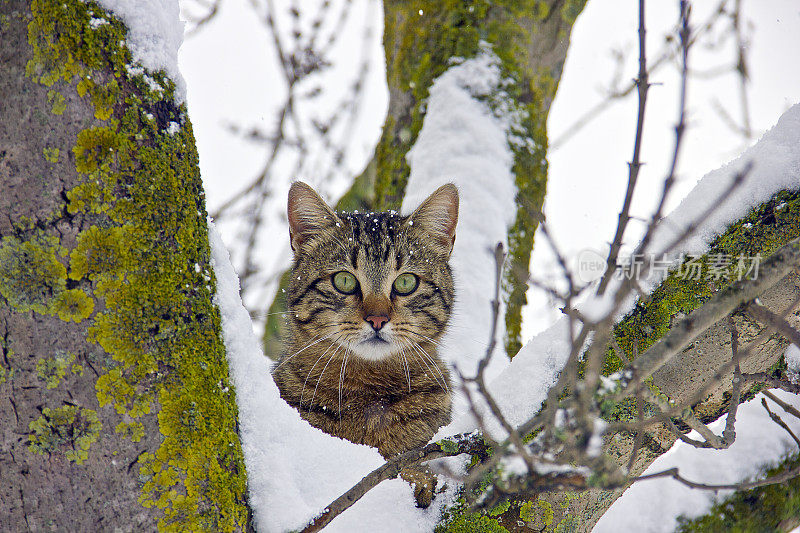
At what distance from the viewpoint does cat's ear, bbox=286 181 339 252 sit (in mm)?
2811

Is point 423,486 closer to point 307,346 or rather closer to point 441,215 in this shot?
point 307,346

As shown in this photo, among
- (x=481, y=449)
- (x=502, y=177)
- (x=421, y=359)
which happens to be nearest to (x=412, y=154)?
(x=502, y=177)

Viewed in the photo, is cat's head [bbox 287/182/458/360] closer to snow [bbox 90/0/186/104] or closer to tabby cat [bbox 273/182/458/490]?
tabby cat [bbox 273/182/458/490]

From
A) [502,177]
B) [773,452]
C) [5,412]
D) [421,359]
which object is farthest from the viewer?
[502,177]

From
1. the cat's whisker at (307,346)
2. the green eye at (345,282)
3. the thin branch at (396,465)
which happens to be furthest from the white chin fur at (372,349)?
the thin branch at (396,465)

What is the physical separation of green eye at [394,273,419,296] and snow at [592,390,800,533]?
53.7 inches

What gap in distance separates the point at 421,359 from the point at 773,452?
4.73 ft

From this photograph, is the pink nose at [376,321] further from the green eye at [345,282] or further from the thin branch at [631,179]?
the thin branch at [631,179]

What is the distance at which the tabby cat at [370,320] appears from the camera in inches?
99.0

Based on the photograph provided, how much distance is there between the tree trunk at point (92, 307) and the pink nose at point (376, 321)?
1.33 metres

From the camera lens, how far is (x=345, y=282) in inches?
108

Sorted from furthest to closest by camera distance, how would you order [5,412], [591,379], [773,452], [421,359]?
1. [421,359]
2. [773,452]
3. [5,412]
4. [591,379]

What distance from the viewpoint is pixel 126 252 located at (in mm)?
1111

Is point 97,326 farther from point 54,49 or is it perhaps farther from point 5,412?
point 54,49
